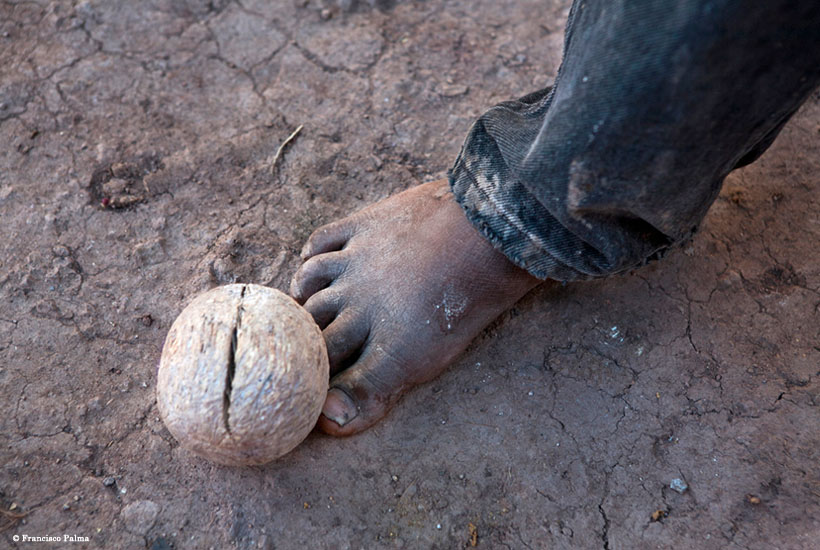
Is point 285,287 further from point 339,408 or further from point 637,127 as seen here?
point 637,127

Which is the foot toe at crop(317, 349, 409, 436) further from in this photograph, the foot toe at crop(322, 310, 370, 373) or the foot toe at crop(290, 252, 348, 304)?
the foot toe at crop(290, 252, 348, 304)

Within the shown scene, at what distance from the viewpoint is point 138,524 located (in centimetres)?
166

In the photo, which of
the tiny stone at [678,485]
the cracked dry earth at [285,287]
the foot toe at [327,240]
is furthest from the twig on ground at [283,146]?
the tiny stone at [678,485]

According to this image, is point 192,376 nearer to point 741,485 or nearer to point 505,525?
point 505,525

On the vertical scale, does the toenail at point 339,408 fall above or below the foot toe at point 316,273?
below

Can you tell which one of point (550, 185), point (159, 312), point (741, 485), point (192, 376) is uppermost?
point (550, 185)

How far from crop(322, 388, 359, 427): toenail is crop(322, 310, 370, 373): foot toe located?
0.15 metres

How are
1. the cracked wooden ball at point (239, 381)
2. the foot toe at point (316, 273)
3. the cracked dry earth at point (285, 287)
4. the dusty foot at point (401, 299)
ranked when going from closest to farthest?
the cracked wooden ball at point (239, 381) < the cracked dry earth at point (285, 287) < the dusty foot at point (401, 299) < the foot toe at point (316, 273)

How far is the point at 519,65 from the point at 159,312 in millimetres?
1960

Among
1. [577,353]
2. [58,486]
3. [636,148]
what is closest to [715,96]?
[636,148]

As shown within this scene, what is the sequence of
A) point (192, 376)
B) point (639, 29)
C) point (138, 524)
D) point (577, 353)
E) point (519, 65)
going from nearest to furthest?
point (639, 29)
point (192, 376)
point (138, 524)
point (577, 353)
point (519, 65)

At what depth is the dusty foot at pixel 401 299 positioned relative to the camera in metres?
1.89

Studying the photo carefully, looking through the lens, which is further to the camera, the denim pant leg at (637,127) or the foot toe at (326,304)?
the foot toe at (326,304)

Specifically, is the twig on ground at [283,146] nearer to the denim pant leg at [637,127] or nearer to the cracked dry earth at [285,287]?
the cracked dry earth at [285,287]
